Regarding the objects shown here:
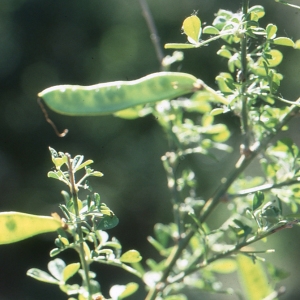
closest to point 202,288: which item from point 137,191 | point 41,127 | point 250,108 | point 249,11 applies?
point 250,108

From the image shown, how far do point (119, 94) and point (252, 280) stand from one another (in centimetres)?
34

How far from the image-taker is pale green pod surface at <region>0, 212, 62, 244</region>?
51 centimetres

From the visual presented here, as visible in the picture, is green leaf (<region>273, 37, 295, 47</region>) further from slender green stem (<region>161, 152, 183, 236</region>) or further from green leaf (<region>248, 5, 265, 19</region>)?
slender green stem (<region>161, 152, 183, 236</region>)

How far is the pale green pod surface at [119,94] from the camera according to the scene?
1.79 feet

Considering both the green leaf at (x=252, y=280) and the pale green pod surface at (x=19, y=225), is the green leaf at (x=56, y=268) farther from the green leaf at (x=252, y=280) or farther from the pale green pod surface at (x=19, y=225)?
the green leaf at (x=252, y=280)

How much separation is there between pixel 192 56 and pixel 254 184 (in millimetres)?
1363

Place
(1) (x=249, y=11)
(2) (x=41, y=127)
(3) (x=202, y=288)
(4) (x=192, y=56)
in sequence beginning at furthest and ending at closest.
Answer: (2) (x=41, y=127) → (4) (x=192, y=56) → (3) (x=202, y=288) → (1) (x=249, y=11)

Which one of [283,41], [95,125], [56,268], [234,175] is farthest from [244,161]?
[95,125]

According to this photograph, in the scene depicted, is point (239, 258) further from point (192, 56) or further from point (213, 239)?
point (192, 56)

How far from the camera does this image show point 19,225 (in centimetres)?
52

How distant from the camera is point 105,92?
1.83 feet

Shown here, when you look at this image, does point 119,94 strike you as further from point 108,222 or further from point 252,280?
point 252,280

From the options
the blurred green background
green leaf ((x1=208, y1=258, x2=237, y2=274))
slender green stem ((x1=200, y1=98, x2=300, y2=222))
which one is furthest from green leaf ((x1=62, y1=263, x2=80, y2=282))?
the blurred green background

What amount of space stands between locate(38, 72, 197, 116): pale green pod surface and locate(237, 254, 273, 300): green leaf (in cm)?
28
